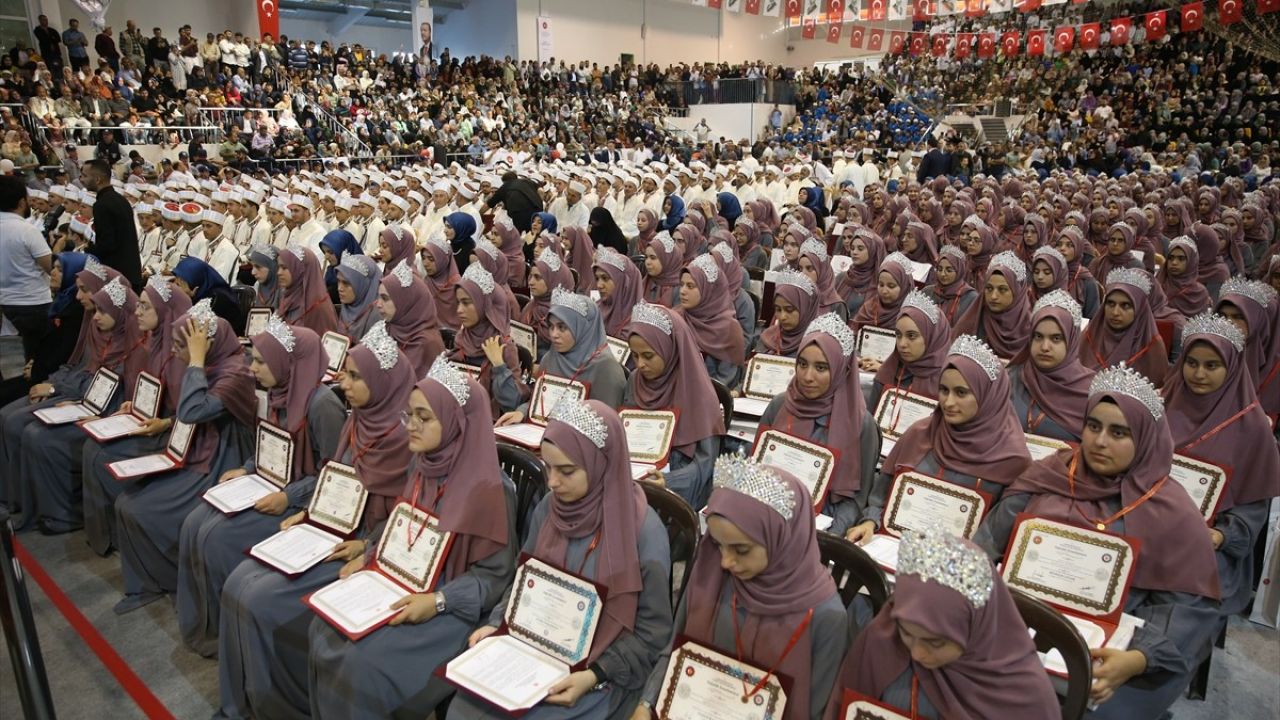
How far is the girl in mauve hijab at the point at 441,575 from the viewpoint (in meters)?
2.27

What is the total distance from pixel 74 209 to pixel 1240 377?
10.8m

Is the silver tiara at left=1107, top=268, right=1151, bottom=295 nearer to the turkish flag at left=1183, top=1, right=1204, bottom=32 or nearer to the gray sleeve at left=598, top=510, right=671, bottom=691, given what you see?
the gray sleeve at left=598, top=510, right=671, bottom=691

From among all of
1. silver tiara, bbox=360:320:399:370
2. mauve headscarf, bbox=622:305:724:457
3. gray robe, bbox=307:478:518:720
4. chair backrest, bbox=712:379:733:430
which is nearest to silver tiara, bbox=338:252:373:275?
silver tiara, bbox=360:320:399:370

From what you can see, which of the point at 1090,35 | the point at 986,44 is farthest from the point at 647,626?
the point at 986,44

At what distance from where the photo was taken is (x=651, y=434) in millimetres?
3189

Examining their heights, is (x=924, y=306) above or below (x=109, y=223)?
below

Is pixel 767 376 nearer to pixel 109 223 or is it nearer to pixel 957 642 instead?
pixel 957 642

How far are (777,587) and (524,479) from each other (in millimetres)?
1257

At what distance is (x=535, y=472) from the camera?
271 centimetres

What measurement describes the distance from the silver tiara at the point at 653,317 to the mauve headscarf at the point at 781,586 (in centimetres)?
149

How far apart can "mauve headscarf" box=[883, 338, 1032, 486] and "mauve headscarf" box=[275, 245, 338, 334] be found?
166 inches

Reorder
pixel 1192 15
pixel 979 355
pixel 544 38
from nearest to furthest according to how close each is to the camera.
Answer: pixel 979 355 → pixel 1192 15 → pixel 544 38

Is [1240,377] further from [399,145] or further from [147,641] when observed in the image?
[399,145]

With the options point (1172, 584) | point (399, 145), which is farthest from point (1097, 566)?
point (399, 145)
